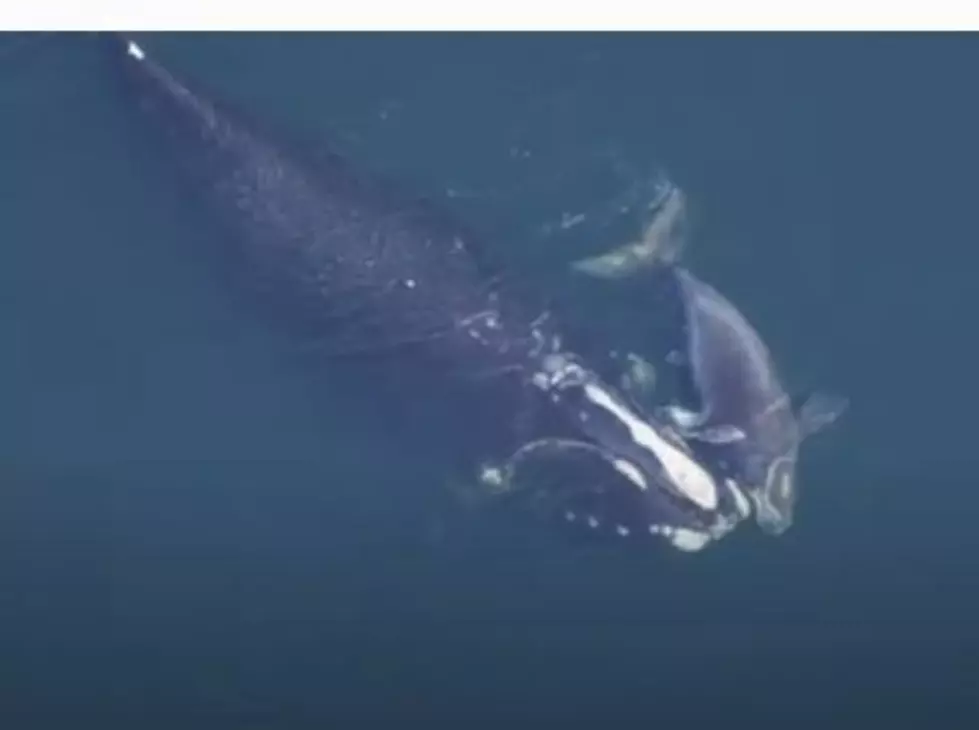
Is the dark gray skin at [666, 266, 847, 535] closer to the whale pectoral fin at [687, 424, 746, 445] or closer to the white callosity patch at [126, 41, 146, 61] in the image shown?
the whale pectoral fin at [687, 424, 746, 445]

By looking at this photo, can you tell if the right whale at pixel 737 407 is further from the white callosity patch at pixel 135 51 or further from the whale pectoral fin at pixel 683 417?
the white callosity patch at pixel 135 51

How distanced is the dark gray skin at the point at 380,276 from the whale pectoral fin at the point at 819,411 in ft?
4.83

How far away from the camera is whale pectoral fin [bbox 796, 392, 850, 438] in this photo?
1398 centimetres

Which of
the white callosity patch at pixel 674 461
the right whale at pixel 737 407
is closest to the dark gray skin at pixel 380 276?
the white callosity patch at pixel 674 461

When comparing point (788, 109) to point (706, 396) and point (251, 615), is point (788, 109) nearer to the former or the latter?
point (706, 396)

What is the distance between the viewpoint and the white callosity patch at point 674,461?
13.5 meters

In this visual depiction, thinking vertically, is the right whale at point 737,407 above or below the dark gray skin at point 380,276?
below

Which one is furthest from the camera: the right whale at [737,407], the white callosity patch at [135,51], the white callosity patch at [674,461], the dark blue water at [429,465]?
the white callosity patch at [135,51]

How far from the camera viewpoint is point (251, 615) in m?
14.2

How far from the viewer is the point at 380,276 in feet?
46.5

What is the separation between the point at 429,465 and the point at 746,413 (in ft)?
8.37

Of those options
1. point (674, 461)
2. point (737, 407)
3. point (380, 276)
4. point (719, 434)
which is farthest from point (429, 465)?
point (737, 407)

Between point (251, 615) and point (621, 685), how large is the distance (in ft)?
9.88

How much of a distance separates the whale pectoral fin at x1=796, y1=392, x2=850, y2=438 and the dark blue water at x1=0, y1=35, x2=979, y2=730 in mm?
118
